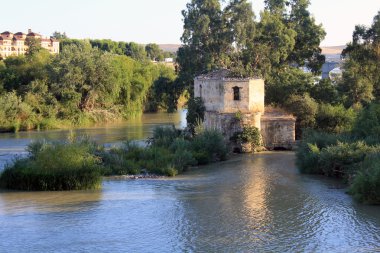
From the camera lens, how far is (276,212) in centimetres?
1809

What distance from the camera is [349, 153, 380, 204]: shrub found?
18312mm

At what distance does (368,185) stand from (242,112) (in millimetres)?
11861

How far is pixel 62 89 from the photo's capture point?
47.9 metres

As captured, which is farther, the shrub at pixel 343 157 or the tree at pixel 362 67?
the tree at pixel 362 67

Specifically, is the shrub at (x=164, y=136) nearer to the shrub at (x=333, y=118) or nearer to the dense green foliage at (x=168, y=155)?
the dense green foliage at (x=168, y=155)

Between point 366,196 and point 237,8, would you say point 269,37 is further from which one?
point 366,196

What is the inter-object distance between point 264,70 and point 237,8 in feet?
14.5

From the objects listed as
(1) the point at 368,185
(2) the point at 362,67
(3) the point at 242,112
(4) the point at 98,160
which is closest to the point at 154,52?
(2) the point at 362,67

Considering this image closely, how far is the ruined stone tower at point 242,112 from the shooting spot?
96.6 ft

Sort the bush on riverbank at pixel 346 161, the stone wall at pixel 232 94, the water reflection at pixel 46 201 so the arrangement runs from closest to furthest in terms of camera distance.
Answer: the water reflection at pixel 46 201
the bush on riverbank at pixel 346 161
the stone wall at pixel 232 94

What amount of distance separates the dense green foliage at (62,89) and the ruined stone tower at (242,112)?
40.9 ft

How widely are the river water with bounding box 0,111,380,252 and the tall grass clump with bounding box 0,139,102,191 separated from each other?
58cm

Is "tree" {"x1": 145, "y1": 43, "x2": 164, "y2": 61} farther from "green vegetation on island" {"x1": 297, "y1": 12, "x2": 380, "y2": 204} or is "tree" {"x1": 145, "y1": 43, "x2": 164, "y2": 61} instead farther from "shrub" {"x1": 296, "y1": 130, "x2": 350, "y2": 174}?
"shrub" {"x1": 296, "y1": 130, "x2": 350, "y2": 174}

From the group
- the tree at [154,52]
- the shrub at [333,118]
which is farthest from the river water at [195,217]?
the tree at [154,52]
